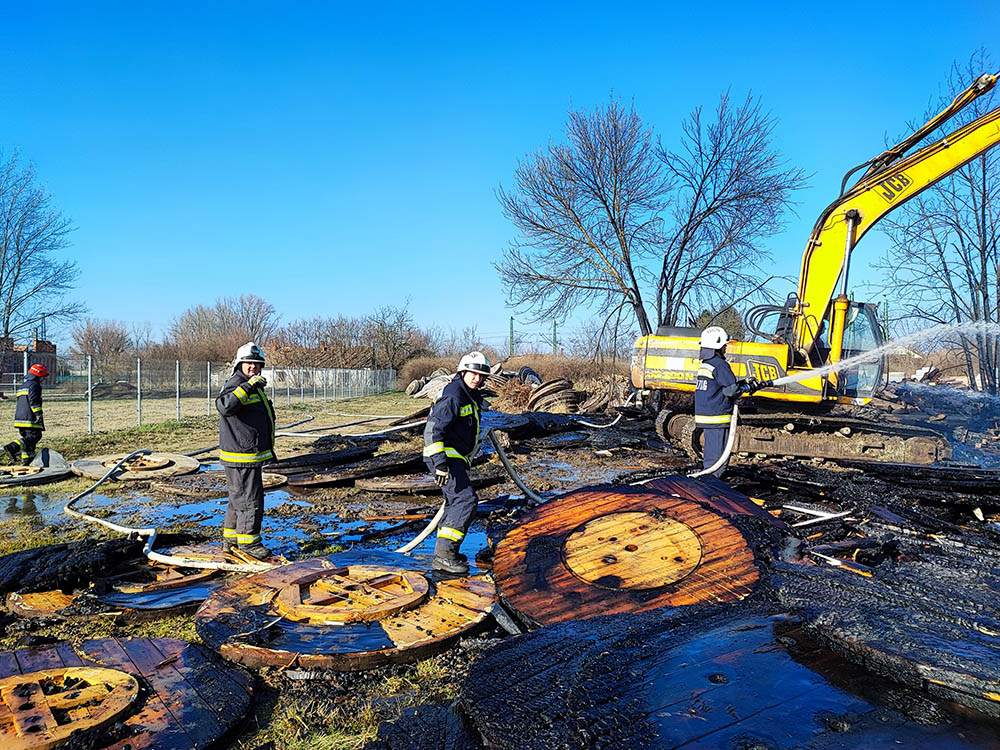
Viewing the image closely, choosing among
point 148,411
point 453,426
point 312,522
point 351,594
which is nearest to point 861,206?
point 453,426

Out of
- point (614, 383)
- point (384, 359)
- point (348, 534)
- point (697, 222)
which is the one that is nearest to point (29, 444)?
point (348, 534)

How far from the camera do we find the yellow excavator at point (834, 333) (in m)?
10.7

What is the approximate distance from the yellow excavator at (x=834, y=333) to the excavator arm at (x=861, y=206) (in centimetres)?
2

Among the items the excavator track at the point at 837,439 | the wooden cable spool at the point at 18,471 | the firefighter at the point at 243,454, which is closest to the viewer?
the firefighter at the point at 243,454

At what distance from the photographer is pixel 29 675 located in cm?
334

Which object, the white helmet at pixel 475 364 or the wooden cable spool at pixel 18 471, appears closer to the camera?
the white helmet at pixel 475 364

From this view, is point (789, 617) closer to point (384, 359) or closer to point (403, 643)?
point (403, 643)

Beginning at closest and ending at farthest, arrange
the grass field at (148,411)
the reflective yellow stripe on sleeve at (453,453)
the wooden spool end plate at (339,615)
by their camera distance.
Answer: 1. the wooden spool end plate at (339,615)
2. the reflective yellow stripe on sleeve at (453,453)
3. the grass field at (148,411)

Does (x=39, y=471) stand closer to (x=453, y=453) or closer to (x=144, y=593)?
(x=144, y=593)

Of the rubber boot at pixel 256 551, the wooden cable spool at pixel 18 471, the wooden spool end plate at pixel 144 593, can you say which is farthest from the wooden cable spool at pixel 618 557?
the wooden cable spool at pixel 18 471

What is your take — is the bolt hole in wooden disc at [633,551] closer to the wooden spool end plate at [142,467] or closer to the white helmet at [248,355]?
the white helmet at [248,355]

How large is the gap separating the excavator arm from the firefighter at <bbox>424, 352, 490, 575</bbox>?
24.4 feet

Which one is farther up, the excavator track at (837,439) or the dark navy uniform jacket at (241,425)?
the dark navy uniform jacket at (241,425)

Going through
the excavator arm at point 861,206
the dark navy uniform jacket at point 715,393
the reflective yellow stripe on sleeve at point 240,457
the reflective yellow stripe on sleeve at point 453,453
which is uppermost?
the excavator arm at point 861,206
